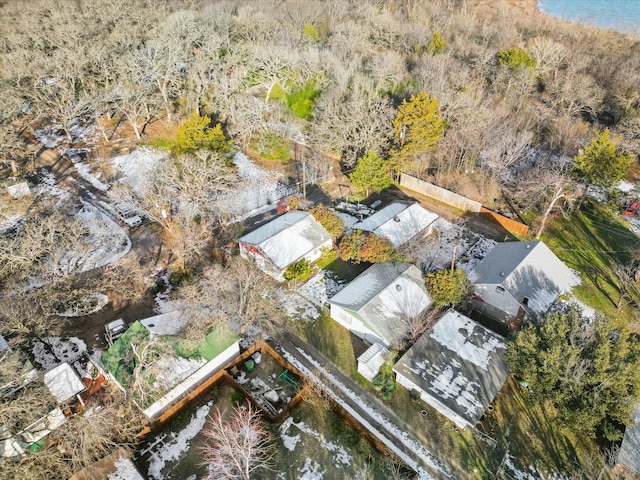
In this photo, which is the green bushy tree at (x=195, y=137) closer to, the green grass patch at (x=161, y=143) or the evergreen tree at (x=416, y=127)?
the green grass patch at (x=161, y=143)

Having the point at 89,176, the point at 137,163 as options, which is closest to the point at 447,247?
the point at 137,163

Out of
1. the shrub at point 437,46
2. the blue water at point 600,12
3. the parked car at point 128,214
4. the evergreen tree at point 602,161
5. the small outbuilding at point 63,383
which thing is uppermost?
the blue water at point 600,12

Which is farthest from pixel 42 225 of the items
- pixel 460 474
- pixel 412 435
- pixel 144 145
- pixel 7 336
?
pixel 460 474

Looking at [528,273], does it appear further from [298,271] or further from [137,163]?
[137,163]

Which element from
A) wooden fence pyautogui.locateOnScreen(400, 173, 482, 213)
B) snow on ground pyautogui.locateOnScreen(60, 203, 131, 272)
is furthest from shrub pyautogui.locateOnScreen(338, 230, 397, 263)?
snow on ground pyautogui.locateOnScreen(60, 203, 131, 272)

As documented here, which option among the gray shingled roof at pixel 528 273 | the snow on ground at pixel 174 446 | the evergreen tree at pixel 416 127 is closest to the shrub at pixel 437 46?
the evergreen tree at pixel 416 127

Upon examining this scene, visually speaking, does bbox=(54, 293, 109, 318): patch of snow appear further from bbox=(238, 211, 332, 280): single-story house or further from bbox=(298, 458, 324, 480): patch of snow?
bbox=(298, 458, 324, 480): patch of snow
